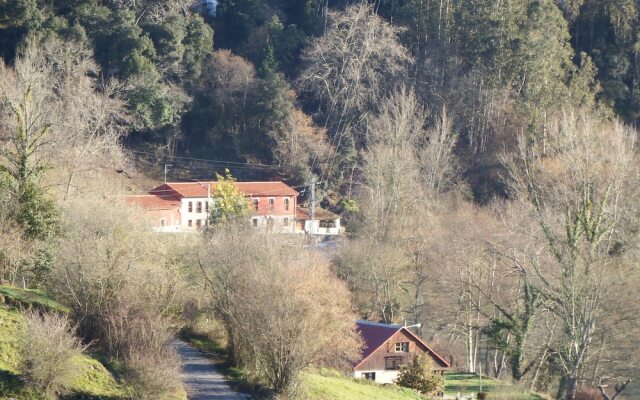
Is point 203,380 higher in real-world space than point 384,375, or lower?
higher

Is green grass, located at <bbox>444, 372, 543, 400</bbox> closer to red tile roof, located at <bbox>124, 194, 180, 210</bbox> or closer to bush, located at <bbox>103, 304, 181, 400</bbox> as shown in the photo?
bush, located at <bbox>103, 304, 181, 400</bbox>

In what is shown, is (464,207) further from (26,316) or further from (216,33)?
(26,316)

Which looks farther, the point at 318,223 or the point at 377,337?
the point at 318,223

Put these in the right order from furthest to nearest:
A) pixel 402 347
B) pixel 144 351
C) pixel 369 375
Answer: pixel 402 347 < pixel 369 375 < pixel 144 351

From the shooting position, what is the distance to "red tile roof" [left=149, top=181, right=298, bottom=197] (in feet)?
150

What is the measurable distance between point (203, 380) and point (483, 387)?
532 inches

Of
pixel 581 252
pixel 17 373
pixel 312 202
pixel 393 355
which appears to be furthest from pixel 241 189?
pixel 17 373

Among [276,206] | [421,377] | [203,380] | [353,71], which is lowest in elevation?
[421,377]

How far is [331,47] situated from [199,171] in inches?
394

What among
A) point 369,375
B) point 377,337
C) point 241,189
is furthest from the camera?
point 241,189

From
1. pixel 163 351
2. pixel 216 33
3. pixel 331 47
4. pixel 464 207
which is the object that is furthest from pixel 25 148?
pixel 216 33

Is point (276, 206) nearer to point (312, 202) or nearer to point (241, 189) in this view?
point (312, 202)

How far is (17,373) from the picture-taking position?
54.6 ft

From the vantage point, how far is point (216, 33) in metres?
59.2
